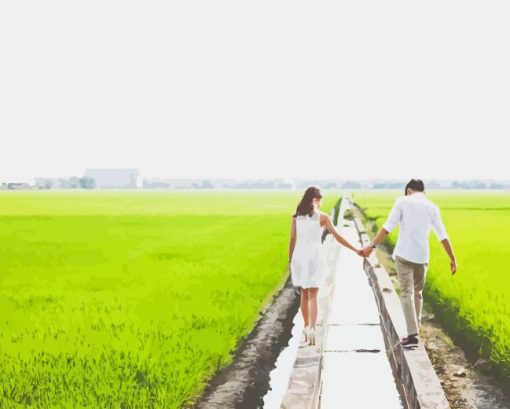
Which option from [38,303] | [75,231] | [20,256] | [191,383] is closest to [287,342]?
[191,383]

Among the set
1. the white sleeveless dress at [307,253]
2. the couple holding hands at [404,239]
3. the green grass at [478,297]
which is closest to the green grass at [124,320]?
the white sleeveless dress at [307,253]

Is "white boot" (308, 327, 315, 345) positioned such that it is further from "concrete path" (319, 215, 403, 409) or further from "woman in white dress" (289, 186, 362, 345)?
"concrete path" (319, 215, 403, 409)

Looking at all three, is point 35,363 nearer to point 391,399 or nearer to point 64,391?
point 64,391

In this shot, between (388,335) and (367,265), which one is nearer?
(388,335)

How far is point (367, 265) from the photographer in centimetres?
1207

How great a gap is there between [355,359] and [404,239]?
151 centimetres

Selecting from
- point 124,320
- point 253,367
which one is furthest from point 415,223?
point 124,320

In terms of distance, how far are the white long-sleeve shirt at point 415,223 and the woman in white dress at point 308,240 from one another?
55cm

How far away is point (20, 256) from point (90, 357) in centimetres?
1213

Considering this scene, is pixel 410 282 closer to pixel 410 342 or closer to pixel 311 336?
pixel 410 342

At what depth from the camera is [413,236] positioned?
17.3 ft

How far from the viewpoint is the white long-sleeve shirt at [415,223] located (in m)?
5.23

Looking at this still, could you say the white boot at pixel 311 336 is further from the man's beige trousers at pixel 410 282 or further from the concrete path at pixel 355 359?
the man's beige trousers at pixel 410 282

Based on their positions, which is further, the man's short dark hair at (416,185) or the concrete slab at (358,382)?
the man's short dark hair at (416,185)
